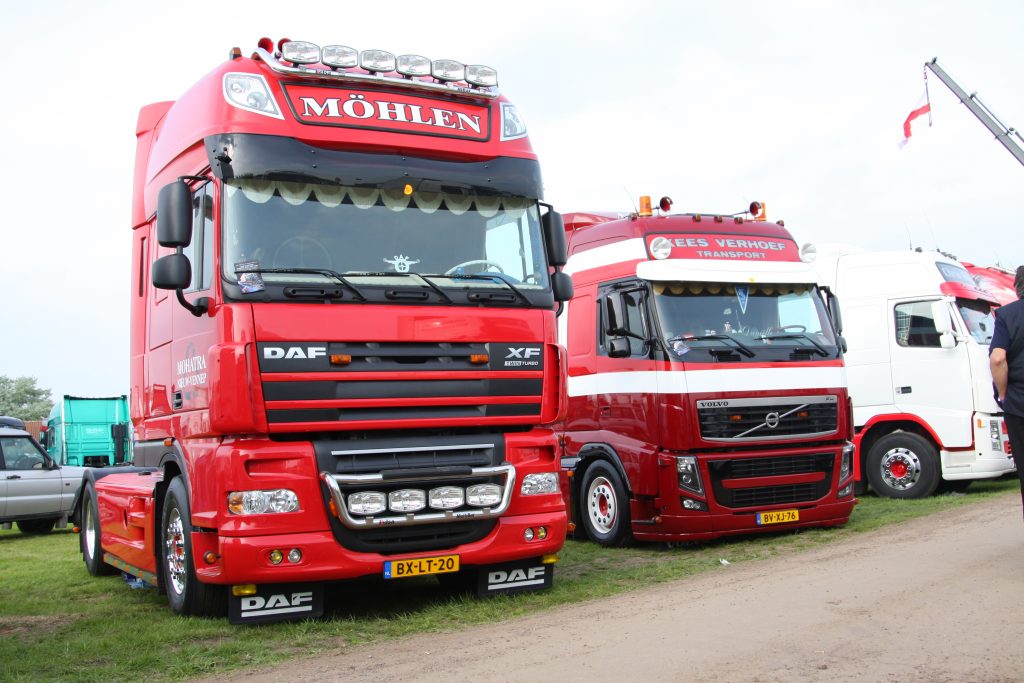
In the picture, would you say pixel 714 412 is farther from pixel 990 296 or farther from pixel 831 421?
pixel 990 296

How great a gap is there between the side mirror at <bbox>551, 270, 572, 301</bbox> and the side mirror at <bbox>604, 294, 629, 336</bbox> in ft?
8.50

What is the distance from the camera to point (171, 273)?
22.5 feet

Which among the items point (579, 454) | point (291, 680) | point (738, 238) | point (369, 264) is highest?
point (738, 238)

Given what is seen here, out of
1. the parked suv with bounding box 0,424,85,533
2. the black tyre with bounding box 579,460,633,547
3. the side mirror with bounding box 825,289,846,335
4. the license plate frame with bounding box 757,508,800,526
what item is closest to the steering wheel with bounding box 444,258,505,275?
the black tyre with bounding box 579,460,633,547

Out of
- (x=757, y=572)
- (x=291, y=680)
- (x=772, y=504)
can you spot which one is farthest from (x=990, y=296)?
(x=291, y=680)

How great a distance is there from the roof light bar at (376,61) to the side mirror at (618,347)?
398cm

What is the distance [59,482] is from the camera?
15.6m

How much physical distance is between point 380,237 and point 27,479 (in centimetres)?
1060

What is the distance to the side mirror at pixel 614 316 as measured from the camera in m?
10.5

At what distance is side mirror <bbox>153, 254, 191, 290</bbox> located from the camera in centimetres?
683

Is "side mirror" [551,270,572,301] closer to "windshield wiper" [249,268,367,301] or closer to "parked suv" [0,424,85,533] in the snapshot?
"windshield wiper" [249,268,367,301]

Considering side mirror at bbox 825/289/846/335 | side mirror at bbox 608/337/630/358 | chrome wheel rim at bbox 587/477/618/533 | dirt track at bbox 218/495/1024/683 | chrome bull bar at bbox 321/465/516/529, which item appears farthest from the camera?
side mirror at bbox 825/289/846/335

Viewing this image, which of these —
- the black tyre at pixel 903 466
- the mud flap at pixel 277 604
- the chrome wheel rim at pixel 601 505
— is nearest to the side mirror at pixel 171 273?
the mud flap at pixel 277 604

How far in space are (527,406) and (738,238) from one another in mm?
4219
